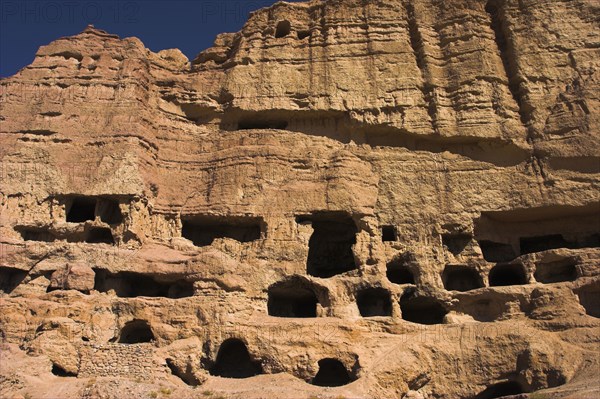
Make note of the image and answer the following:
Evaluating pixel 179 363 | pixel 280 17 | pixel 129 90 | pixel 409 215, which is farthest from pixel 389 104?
pixel 179 363

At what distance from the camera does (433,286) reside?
16141 millimetres

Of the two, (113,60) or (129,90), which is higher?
(113,60)

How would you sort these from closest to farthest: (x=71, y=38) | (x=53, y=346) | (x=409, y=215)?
1. (x=53, y=346)
2. (x=409, y=215)
3. (x=71, y=38)

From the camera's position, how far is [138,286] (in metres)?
16.4

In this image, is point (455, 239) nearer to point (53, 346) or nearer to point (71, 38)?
point (53, 346)

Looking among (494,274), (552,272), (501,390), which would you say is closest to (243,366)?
(501,390)

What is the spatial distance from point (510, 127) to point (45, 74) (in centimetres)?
1561

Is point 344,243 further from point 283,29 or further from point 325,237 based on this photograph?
point 283,29

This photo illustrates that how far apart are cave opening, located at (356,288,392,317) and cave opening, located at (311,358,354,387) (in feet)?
6.97

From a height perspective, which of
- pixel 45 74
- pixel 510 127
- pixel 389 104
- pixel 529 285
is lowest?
pixel 529 285

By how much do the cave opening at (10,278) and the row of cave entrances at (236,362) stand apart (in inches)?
140

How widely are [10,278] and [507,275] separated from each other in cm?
1489

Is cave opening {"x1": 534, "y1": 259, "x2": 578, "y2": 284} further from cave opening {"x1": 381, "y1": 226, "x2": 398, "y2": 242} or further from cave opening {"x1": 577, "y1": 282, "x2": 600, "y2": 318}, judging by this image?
cave opening {"x1": 381, "y1": 226, "x2": 398, "y2": 242}

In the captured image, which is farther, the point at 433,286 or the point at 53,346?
the point at 433,286
